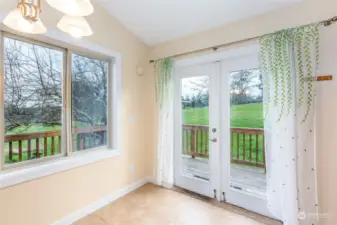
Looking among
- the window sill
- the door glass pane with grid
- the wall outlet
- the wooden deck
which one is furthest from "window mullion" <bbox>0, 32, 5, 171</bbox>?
the door glass pane with grid

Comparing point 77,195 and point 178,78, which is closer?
point 77,195

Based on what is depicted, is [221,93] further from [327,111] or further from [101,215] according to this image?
[101,215]

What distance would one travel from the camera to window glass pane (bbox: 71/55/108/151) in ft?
8.37

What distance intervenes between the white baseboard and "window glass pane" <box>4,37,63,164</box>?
771mm

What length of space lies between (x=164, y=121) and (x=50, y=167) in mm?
1638

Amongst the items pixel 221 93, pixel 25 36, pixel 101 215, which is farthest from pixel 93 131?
pixel 221 93

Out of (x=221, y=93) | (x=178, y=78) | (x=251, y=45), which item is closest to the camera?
(x=251, y=45)

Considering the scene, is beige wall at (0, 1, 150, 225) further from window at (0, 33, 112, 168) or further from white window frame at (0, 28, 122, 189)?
window at (0, 33, 112, 168)

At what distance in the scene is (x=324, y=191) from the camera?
1935mm

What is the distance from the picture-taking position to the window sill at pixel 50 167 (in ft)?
5.98

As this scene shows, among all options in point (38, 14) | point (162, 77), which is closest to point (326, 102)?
point (162, 77)

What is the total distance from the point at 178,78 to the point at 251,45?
121 centimetres

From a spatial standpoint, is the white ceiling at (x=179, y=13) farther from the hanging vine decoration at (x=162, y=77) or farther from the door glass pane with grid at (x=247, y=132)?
the door glass pane with grid at (x=247, y=132)

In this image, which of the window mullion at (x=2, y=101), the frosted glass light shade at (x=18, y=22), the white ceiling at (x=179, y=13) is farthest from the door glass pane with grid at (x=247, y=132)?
the window mullion at (x=2, y=101)
